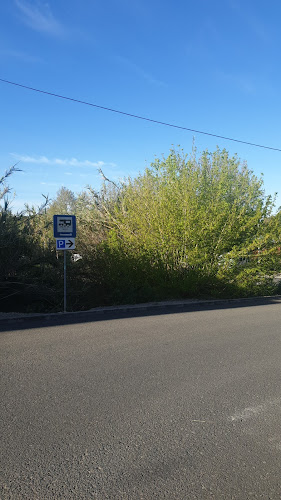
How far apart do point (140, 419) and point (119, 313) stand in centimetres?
752

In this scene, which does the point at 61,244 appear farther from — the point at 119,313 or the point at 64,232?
the point at 119,313

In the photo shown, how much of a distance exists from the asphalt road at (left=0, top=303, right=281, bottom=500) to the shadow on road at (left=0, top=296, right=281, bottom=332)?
2.11 metres

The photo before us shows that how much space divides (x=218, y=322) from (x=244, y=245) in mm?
5949

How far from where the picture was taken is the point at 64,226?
11945 mm

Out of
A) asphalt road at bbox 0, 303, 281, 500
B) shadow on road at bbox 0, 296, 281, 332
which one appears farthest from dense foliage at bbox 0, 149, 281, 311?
asphalt road at bbox 0, 303, 281, 500

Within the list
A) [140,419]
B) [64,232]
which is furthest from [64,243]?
[140,419]

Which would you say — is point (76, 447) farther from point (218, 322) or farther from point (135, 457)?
point (218, 322)

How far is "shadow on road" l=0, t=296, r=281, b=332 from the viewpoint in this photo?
985cm

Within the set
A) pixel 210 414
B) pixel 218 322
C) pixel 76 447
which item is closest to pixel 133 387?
pixel 210 414

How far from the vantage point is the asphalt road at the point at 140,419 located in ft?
9.93

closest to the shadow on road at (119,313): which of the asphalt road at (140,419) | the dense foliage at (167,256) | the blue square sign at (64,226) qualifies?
the dense foliage at (167,256)

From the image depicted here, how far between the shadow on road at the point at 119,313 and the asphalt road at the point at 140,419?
6.91ft

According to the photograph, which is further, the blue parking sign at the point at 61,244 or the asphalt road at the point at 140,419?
the blue parking sign at the point at 61,244

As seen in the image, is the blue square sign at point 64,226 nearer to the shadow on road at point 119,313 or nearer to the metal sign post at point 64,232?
the metal sign post at point 64,232
